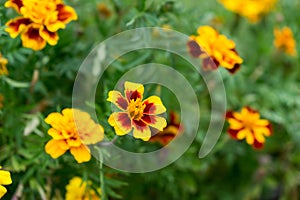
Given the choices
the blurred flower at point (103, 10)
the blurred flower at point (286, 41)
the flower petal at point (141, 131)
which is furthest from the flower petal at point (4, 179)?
the blurred flower at point (286, 41)

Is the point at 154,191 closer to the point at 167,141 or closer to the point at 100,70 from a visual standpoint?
the point at 167,141

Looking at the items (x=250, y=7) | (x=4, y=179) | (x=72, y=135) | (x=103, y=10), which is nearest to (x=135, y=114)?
(x=72, y=135)

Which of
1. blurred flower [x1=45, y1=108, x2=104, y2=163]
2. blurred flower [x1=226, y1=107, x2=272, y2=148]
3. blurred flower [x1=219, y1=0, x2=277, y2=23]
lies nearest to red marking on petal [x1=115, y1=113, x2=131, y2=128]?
blurred flower [x1=45, y1=108, x2=104, y2=163]

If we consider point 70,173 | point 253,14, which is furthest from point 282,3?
point 70,173

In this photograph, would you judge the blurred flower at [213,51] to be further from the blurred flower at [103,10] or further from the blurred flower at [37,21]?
the blurred flower at [103,10]

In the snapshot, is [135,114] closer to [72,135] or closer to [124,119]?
[124,119]

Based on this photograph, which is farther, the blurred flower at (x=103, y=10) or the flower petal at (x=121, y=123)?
the blurred flower at (x=103, y=10)

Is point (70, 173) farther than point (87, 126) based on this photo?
Yes
